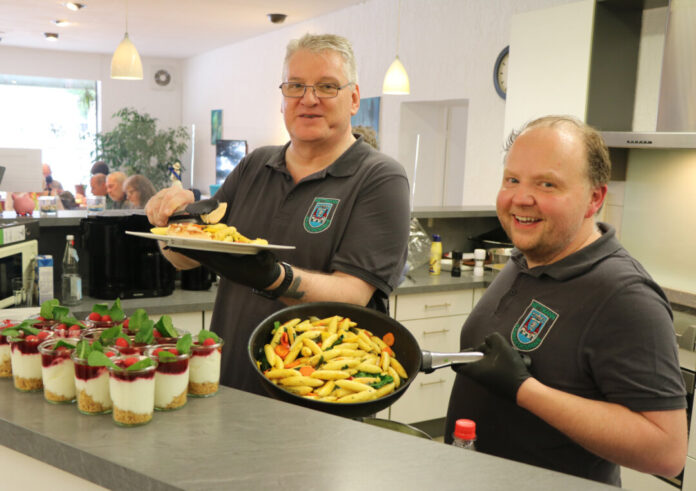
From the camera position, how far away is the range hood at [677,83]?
3070mm

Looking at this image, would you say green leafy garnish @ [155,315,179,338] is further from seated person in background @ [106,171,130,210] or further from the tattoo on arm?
seated person in background @ [106,171,130,210]

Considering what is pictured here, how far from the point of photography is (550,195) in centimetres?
137

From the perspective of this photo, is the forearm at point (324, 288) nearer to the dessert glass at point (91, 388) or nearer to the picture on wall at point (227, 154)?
the dessert glass at point (91, 388)

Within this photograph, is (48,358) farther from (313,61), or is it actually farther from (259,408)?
(313,61)

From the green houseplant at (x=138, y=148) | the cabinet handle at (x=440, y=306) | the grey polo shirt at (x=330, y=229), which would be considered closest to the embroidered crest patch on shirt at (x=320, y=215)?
the grey polo shirt at (x=330, y=229)

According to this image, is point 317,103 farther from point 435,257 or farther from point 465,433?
point 435,257

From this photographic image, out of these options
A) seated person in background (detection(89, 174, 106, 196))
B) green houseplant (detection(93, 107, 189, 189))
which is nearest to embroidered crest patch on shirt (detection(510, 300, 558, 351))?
seated person in background (detection(89, 174, 106, 196))

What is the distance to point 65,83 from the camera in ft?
40.6

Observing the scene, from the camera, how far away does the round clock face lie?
12.5m

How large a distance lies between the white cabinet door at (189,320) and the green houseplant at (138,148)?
8.93 metres

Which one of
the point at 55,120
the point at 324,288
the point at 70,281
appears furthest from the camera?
the point at 55,120

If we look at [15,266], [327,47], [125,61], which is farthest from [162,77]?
[327,47]

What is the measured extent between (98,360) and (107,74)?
12.4m

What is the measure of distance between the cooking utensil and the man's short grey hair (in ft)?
1.42
